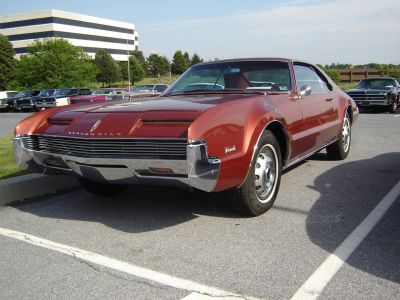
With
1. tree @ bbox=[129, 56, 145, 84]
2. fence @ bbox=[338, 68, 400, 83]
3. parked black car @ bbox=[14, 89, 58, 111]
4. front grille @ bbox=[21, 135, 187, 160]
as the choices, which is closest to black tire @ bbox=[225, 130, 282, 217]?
front grille @ bbox=[21, 135, 187, 160]

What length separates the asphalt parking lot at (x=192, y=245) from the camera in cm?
280

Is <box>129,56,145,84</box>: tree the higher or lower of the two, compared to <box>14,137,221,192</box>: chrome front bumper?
higher

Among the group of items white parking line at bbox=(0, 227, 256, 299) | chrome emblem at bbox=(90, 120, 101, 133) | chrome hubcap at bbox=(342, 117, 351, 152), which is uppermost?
chrome emblem at bbox=(90, 120, 101, 133)

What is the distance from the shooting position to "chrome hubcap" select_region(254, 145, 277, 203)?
416 centimetres

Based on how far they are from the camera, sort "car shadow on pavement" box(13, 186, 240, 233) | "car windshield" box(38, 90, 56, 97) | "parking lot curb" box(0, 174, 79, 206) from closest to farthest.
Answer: "car shadow on pavement" box(13, 186, 240, 233), "parking lot curb" box(0, 174, 79, 206), "car windshield" box(38, 90, 56, 97)

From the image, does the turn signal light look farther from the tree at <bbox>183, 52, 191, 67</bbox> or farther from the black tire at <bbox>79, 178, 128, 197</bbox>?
the tree at <bbox>183, 52, 191, 67</bbox>

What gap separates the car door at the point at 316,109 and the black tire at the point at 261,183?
814 millimetres

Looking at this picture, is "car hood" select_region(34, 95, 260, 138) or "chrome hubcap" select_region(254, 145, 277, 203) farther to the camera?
"chrome hubcap" select_region(254, 145, 277, 203)

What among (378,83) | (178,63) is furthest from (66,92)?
(178,63)

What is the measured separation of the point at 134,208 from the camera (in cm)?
455

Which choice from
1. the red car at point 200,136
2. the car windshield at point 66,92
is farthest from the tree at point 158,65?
the red car at point 200,136

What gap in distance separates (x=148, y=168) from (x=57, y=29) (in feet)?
303

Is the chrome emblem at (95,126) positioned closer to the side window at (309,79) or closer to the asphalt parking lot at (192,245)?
the asphalt parking lot at (192,245)

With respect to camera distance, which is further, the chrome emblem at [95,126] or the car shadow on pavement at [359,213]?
the chrome emblem at [95,126]
